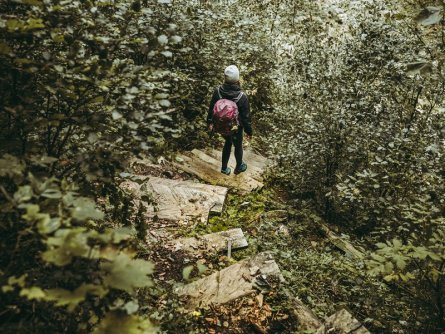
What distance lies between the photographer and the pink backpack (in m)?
5.80

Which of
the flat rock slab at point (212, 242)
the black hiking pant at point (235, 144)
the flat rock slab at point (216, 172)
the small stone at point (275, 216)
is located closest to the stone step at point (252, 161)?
the flat rock slab at point (216, 172)

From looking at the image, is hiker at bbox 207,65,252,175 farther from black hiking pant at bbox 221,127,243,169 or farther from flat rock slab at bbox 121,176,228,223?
flat rock slab at bbox 121,176,228,223

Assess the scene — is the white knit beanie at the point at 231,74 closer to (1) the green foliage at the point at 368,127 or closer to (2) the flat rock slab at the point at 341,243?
(1) the green foliage at the point at 368,127

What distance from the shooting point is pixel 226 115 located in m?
5.81

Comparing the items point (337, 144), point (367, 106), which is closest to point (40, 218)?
point (337, 144)

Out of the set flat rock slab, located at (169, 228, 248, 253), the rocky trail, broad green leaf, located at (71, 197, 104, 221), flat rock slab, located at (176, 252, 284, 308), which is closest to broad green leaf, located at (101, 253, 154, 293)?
broad green leaf, located at (71, 197, 104, 221)

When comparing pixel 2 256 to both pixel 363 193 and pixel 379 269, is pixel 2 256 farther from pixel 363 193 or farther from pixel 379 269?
pixel 363 193

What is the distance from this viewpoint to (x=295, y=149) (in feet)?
20.9

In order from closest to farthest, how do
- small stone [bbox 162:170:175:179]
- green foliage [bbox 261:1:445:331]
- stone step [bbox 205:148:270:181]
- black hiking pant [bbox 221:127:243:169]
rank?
green foliage [bbox 261:1:445:331], black hiking pant [bbox 221:127:243:169], small stone [bbox 162:170:175:179], stone step [bbox 205:148:270:181]

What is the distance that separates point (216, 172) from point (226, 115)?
55.0 inches

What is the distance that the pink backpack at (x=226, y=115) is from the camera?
580 cm

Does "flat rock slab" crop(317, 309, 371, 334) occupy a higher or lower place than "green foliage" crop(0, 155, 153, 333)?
lower

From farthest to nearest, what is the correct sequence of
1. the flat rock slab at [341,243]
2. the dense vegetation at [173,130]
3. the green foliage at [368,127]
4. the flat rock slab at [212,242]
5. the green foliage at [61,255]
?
1. the green foliage at [368,127]
2. the flat rock slab at [341,243]
3. the flat rock slab at [212,242]
4. the dense vegetation at [173,130]
5. the green foliage at [61,255]

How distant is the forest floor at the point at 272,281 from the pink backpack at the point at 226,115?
1.11 meters
